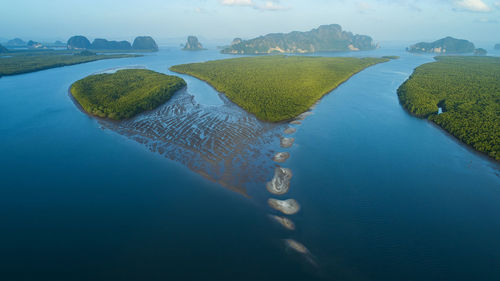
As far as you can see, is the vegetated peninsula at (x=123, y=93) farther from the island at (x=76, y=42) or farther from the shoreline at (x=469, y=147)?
the island at (x=76, y=42)

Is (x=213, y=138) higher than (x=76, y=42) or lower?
lower

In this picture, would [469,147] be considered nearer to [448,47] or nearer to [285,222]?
[285,222]

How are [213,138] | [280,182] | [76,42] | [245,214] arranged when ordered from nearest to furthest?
[245,214] → [280,182] → [213,138] → [76,42]

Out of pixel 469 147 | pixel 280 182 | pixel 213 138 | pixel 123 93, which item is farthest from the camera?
pixel 123 93

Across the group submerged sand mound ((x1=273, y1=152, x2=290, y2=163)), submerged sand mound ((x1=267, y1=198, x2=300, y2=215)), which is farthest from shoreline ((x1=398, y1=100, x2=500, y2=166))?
submerged sand mound ((x1=267, y1=198, x2=300, y2=215))

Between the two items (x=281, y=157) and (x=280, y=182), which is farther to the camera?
(x=281, y=157)

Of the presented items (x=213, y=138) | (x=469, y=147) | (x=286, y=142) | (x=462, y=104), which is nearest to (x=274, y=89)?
(x=286, y=142)
